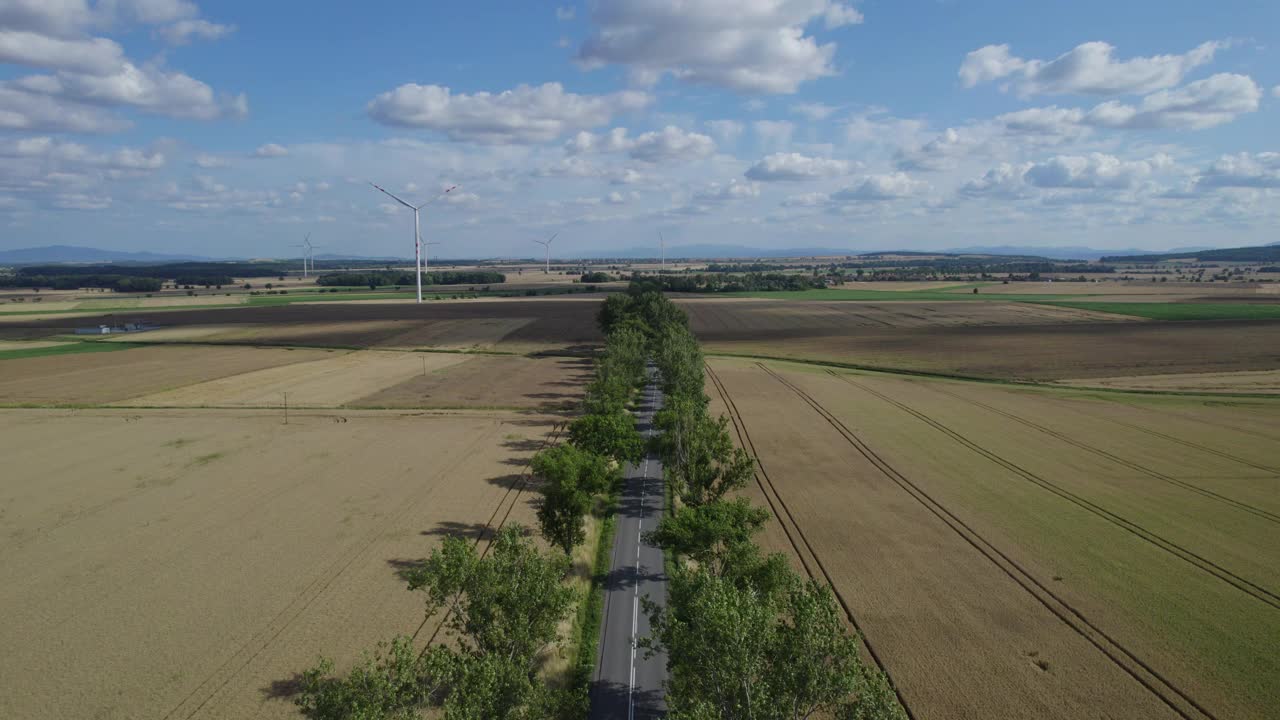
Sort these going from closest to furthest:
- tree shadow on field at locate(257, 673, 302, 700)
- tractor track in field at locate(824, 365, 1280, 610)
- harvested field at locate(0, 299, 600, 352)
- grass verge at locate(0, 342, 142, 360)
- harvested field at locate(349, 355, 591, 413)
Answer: tree shadow on field at locate(257, 673, 302, 700)
tractor track in field at locate(824, 365, 1280, 610)
harvested field at locate(349, 355, 591, 413)
grass verge at locate(0, 342, 142, 360)
harvested field at locate(0, 299, 600, 352)

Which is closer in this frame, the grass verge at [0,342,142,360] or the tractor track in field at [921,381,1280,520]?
the tractor track in field at [921,381,1280,520]

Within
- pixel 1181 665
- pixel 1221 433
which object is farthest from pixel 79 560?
pixel 1221 433

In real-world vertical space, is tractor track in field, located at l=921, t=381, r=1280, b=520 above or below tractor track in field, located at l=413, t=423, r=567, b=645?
above

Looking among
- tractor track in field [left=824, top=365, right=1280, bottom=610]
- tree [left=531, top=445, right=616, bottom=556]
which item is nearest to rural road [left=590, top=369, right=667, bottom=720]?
tree [left=531, top=445, right=616, bottom=556]

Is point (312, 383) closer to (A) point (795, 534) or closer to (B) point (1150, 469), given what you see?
(A) point (795, 534)

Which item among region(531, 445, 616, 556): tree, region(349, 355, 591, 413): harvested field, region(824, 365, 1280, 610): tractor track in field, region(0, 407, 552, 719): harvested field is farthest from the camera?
region(349, 355, 591, 413): harvested field

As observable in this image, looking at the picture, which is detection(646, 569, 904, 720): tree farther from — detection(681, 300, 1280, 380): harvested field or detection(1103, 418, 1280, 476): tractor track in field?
detection(681, 300, 1280, 380): harvested field

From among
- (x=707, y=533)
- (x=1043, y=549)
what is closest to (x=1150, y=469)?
(x=1043, y=549)
